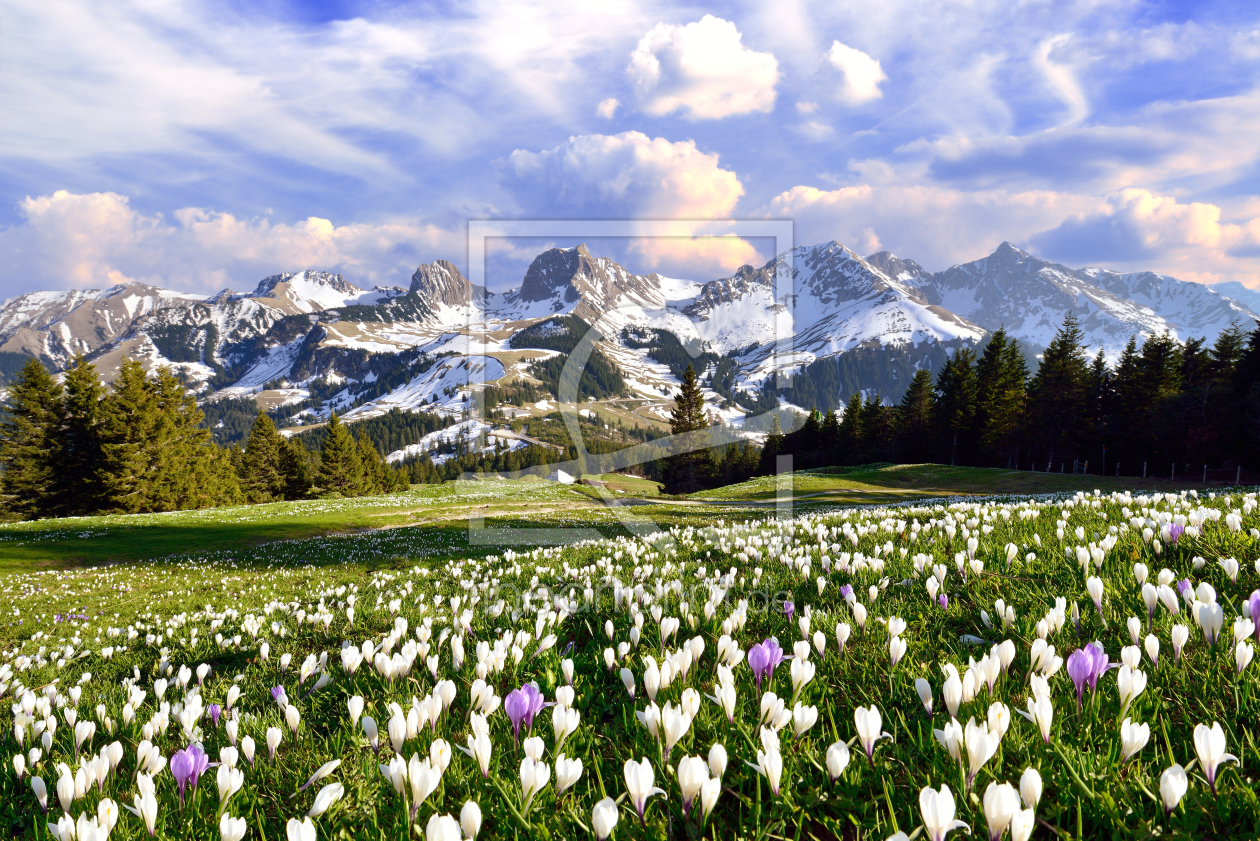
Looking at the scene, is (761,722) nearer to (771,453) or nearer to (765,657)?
(765,657)

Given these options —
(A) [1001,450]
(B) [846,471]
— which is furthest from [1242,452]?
(B) [846,471]

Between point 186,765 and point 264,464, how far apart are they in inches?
3754

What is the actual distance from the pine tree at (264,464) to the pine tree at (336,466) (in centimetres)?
711

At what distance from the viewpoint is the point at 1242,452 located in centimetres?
4856

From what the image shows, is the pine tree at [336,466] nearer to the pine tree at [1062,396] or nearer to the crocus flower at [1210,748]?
the pine tree at [1062,396]

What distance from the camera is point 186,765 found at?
8.05 ft

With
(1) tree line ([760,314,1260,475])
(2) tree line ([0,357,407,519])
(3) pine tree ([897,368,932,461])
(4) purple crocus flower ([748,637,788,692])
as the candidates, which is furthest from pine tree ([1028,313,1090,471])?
(2) tree line ([0,357,407,519])

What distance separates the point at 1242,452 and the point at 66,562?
80689mm

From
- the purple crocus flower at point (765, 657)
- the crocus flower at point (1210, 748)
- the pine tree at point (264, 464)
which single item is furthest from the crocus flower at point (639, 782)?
the pine tree at point (264, 464)

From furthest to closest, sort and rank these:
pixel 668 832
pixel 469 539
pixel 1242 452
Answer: pixel 1242 452 < pixel 469 539 < pixel 668 832

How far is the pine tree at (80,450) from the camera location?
55.5 meters

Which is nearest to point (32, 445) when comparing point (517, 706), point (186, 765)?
point (186, 765)

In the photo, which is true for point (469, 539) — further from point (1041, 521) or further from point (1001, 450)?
point (1001, 450)

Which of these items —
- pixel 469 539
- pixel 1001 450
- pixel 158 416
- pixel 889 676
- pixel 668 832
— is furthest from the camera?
pixel 1001 450
